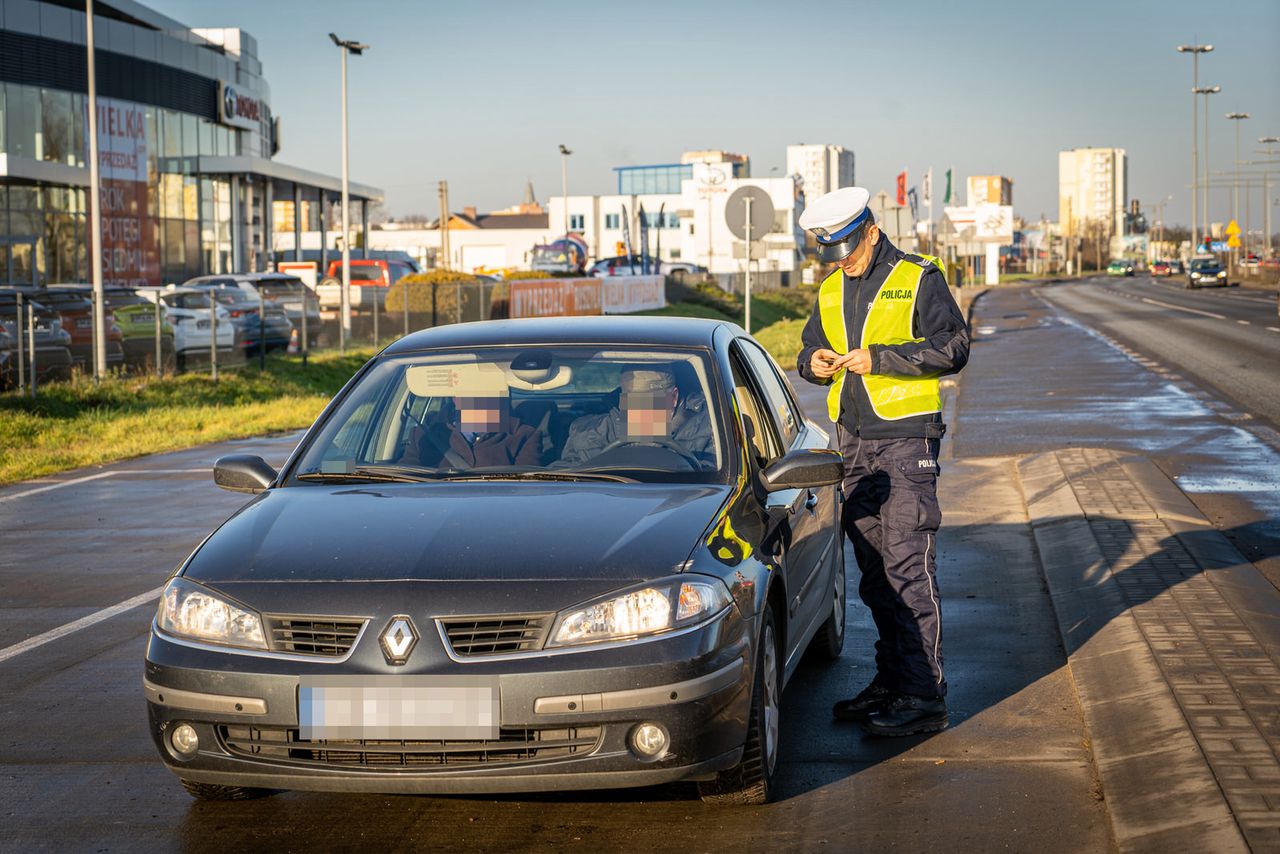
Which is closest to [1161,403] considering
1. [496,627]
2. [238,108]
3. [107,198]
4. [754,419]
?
[754,419]

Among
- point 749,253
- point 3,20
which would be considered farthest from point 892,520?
point 3,20

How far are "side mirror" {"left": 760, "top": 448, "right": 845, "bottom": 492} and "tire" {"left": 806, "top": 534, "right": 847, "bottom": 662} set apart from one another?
1.38 metres

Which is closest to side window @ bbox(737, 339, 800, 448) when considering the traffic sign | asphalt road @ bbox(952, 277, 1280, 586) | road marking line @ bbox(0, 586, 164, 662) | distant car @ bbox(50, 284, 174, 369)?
asphalt road @ bbox(952, 277, 1280, 586)

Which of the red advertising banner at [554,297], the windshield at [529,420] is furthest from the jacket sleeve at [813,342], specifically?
the red advertising banner at [554,297]

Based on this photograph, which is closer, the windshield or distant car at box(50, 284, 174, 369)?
the windshield

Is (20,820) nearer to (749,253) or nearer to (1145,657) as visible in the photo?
(1145,657)

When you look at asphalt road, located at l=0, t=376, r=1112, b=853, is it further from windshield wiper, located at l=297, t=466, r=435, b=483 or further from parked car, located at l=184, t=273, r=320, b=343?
parked car, located at l=184, t=273, r=320, b=343

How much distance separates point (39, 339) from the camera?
21.2m

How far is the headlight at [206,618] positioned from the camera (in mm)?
4270

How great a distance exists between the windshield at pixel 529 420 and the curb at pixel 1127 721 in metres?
1.55

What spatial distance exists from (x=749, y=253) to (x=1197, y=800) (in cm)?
1543

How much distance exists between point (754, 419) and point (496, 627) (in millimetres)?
1769

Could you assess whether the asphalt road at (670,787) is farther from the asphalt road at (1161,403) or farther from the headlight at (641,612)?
the asphalt road at (1161,403)

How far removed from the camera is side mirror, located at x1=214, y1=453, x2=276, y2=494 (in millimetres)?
5402
